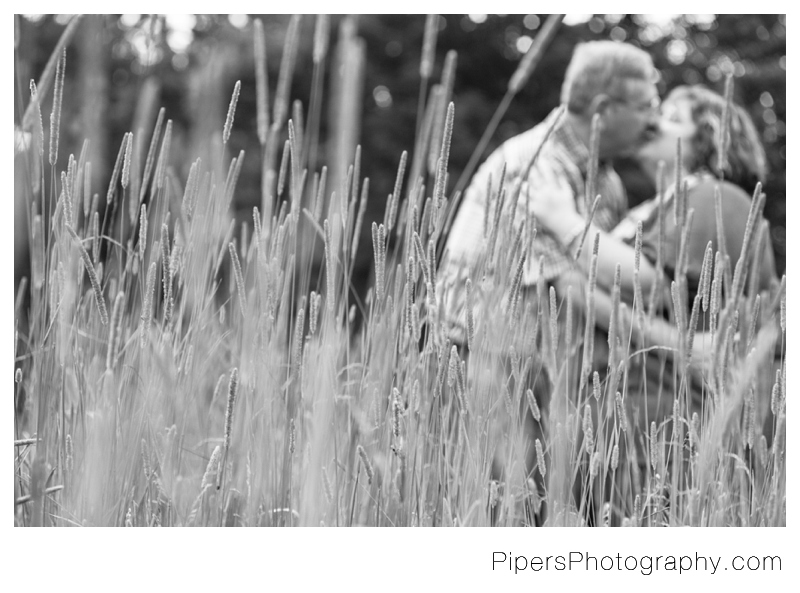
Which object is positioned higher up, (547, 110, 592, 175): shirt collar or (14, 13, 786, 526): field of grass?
(547, 110, 592, 175): shirt collar

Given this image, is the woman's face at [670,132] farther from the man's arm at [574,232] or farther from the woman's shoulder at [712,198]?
the man's arm at [574,232]

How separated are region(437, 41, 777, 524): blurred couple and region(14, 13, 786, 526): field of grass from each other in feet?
0.13

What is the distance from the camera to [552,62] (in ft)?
17.0

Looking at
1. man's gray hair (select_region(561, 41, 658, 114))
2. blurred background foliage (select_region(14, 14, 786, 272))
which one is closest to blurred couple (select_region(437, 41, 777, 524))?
man's gray hair (select_region(561, 41, 658, 114))

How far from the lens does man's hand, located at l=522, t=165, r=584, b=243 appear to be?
4.39 ft

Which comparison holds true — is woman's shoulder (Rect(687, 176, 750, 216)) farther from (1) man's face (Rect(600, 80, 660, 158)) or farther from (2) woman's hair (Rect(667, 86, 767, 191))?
(1) man's face (Rect(600, 80, 660, 158))

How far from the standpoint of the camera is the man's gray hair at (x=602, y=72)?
4.88ft

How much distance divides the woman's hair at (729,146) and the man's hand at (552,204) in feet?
0.88

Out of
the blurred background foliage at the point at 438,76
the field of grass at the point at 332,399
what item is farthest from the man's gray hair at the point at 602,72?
the blurred background foliage at the point at 438,76

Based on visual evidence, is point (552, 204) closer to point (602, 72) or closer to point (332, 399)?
point (602, 72)
